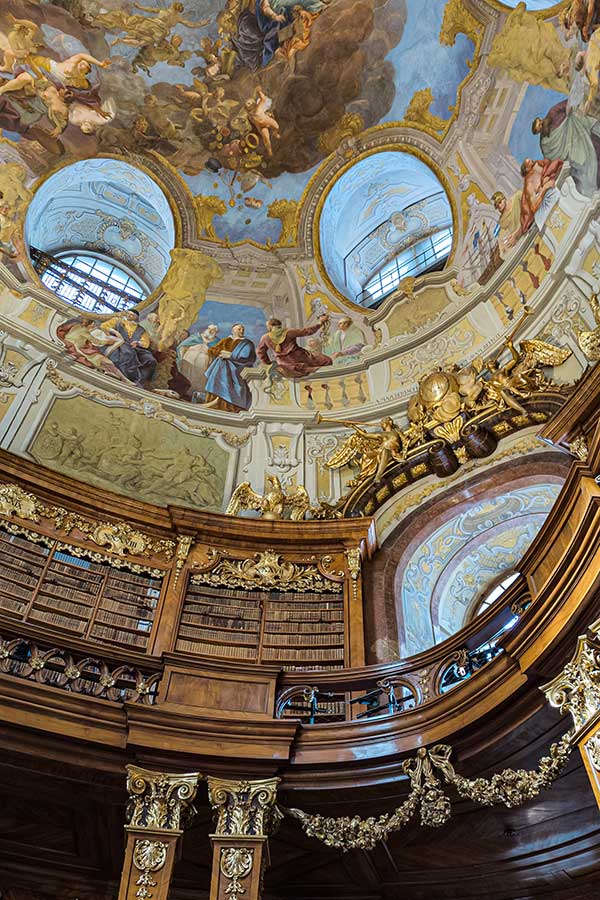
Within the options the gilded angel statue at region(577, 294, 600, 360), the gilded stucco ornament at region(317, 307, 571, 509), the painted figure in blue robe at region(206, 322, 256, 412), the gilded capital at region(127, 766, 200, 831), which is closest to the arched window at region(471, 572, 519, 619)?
the gilded stucco ornament at region(317, 307, 571, 509)

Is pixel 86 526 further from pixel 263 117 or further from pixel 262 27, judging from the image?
pixel 262 27

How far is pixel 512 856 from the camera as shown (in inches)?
263

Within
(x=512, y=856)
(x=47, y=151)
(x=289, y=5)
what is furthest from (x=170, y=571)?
(x=289, y=5)

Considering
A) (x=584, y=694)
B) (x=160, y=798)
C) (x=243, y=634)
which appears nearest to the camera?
(x=584, y=694)

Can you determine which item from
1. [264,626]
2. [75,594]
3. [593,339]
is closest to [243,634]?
[264,626]

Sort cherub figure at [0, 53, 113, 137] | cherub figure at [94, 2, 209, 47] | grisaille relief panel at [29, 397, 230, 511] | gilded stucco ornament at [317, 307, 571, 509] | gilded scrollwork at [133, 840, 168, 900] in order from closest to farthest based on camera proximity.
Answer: gilded scrollwork at [133, 840, 168, 900], gilded stucco ornament at [317, 307, 571, 509], grisaille relief panel at [29, 397, 230, 511], cherub figure at [0, 53, 113, 137], cherub figure at [94, 2, 209, 47]

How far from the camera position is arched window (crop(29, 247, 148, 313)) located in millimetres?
13969

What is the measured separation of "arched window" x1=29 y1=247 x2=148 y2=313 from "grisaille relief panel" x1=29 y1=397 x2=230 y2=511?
3302mm

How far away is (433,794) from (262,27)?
13215 mm

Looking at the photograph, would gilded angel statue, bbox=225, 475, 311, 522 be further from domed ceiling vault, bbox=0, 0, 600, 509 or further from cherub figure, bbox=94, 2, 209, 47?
cherub figure, bbox=94, 2, 209, 47

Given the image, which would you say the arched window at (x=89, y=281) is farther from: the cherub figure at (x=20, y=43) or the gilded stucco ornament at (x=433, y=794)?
the gilded stucco ornament at (x=433, y=794)

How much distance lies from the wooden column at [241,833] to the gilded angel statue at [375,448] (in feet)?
18.4

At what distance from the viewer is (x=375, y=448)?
1141cm

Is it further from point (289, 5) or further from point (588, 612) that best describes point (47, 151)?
point (588, 612)
